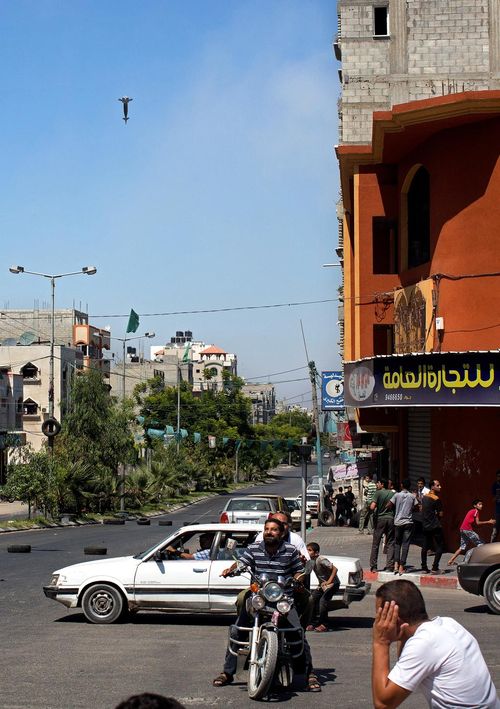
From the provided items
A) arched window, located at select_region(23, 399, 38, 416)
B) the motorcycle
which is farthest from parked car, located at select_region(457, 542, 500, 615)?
arched window, located at select_region(23, 399, 38, 416)

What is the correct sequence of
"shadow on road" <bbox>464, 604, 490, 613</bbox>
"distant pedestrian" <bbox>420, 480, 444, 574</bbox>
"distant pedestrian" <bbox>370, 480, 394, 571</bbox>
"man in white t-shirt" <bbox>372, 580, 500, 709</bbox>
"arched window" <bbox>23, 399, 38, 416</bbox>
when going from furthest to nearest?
"arched window" <bbox>23, 399, 38, 416</bbox>
"distant pedestrian" <bbox>370, 480, 394, 571</bbox>
"distant pedestrian" <bbox>420, 480, 444, 574</bbox>
"shadow on road" <bbox>464, 604, 490, 613</bbox>
"man in white t-shirt" <bbox>372, 580, 500, 709</bbox>

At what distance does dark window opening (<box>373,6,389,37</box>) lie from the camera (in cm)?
3394

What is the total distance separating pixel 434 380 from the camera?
2388 centimetres

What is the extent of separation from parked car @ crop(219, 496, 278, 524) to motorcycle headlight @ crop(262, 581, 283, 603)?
58.0 ft

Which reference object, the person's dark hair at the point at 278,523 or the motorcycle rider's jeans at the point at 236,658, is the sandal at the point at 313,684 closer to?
the motorcycle rider's jeans at the point at 236,658

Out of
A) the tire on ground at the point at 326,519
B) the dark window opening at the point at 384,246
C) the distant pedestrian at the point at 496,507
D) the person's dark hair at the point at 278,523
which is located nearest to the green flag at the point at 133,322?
the tire on ground at the point at 326,519

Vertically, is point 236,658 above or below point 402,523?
below

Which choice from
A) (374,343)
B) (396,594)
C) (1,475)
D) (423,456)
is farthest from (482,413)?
(396,594)

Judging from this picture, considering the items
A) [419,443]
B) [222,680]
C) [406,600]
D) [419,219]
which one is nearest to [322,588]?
[222,680]

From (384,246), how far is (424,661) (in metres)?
27.8

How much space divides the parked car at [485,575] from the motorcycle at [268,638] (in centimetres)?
611

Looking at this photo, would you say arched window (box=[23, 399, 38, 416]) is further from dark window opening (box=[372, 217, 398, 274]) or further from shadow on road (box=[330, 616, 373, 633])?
shadow on road (box=[330, 616, 373, 633])

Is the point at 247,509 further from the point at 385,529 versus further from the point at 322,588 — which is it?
the point at 322,588

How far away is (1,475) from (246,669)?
17950 mm
